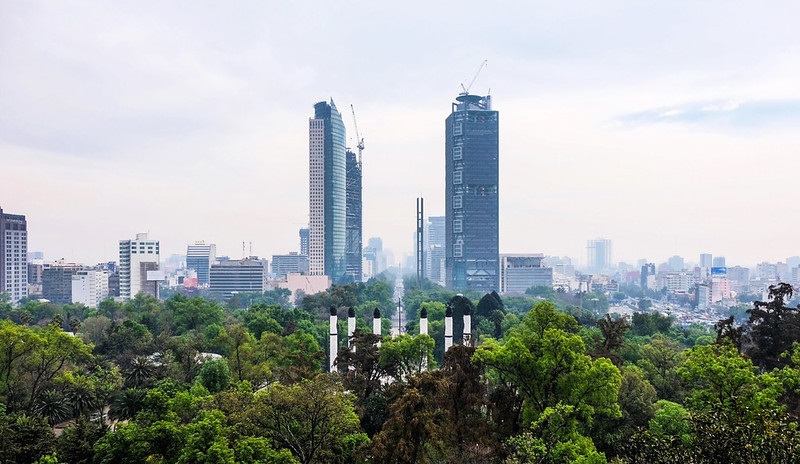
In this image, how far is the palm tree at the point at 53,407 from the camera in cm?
2206

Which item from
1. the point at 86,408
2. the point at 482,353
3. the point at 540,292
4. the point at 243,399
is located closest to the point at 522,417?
the point at 482,353

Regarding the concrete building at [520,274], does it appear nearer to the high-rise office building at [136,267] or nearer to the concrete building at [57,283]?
the high-rise office building at [136,267]

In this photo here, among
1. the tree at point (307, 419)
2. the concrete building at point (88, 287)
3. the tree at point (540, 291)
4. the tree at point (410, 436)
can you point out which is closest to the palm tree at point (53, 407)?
the tree at point (307, 419)

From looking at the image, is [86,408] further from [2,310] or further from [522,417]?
[2,310]

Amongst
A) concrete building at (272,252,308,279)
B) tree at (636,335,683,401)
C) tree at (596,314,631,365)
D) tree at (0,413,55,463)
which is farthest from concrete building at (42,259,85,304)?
tree at (596,314,631,365)

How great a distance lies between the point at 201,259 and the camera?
472 ft

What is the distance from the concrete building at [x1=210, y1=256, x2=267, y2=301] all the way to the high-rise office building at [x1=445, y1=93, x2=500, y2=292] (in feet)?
136

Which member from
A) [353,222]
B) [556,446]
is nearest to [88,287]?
[353,222]

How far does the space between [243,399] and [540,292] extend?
95624 millimetres

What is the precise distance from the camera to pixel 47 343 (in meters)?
24.5

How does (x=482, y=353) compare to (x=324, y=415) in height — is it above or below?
above

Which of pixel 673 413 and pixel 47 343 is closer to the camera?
pixel 673 413

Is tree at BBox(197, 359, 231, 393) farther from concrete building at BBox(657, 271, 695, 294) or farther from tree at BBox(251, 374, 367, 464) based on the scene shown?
concrete building at BBox(657, 271, 695, 294)

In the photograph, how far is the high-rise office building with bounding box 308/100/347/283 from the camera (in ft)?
385
